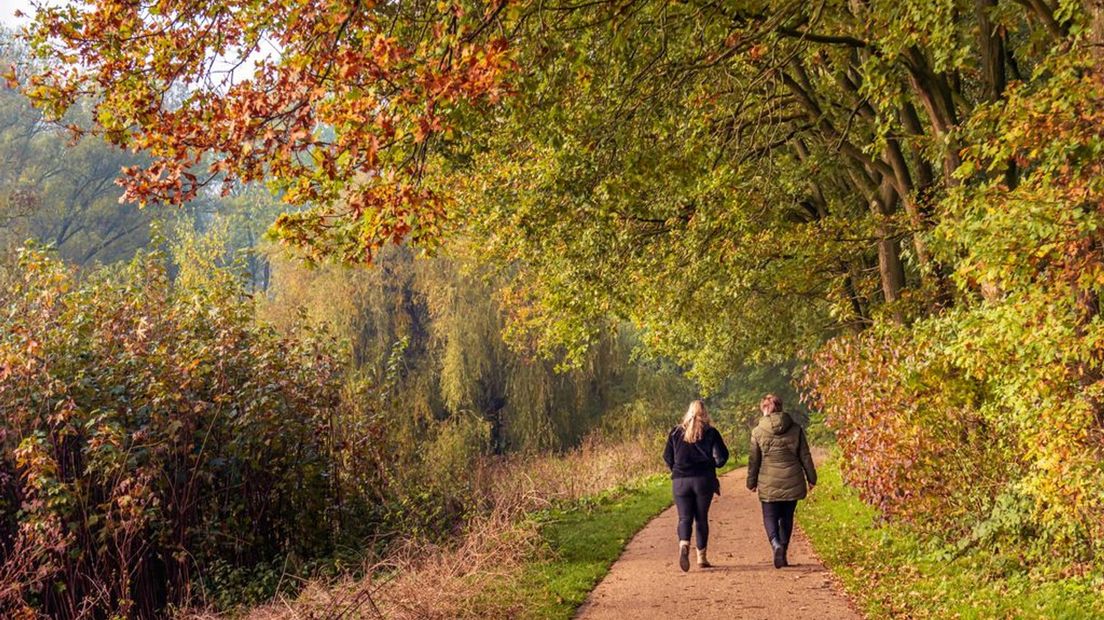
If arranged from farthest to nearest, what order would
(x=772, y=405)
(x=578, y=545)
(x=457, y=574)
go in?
(x=578, y=545)
(x=772, y=405)
(x=457, y=574)

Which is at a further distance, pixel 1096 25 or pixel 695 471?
pixel 695 471

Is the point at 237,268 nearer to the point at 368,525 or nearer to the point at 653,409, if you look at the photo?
the point at 368,525

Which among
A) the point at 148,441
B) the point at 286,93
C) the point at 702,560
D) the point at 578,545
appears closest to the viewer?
the point at 286,93

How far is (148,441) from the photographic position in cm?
995

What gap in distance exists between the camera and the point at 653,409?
82.1 ft

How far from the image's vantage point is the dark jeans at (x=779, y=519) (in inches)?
367

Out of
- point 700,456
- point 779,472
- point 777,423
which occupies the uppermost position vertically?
point 777,423

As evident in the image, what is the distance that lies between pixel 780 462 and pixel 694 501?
0.92 m

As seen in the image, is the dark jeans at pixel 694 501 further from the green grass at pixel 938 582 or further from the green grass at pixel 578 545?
the green grass at pixel 938 582

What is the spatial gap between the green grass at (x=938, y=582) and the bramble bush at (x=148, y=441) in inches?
243

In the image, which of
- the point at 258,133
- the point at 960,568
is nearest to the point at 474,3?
the point at 258,133

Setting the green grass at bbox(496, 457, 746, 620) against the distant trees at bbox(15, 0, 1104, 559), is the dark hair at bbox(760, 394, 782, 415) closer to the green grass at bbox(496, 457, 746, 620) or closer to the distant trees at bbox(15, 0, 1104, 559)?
the distant trees at bbox(15, 0, 1104, 559)

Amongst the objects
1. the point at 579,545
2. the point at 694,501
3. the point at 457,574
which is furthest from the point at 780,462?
the point at 457,574

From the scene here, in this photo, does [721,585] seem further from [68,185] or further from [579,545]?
[68,185]
